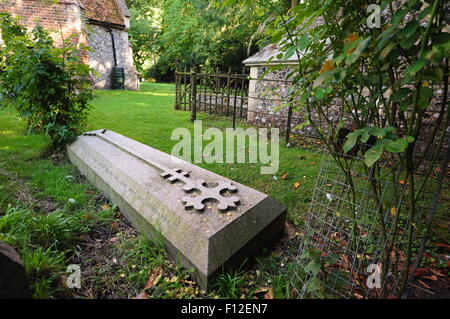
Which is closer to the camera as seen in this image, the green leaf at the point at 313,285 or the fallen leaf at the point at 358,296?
the green leaf at the point at 313,285

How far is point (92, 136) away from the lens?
4.27m

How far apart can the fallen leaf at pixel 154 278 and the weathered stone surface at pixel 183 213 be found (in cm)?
14

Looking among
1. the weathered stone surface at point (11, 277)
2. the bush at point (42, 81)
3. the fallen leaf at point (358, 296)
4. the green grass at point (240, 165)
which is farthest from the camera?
the bush at point (42, 81)

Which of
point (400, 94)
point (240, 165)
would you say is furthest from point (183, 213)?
point (240, 165)

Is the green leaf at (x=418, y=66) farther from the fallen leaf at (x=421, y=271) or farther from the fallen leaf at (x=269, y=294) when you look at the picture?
the fallen leaf at (x=421, y=271)

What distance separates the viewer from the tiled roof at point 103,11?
14205 millimetres

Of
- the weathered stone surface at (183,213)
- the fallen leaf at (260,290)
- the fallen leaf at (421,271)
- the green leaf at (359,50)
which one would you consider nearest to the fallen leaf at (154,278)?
the weathered stone surface at (183,213)

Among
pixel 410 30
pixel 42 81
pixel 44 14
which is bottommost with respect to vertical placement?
pixel 42 81

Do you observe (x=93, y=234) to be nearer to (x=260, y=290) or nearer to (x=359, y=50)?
(x=260, y=290)

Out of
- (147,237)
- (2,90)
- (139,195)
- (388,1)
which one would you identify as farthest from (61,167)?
(388,1)

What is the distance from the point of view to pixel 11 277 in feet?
4.36

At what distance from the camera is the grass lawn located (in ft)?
5.93

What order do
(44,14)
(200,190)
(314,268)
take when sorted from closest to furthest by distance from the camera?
1. (314,268)
2. (200,190)
3. (44,14)

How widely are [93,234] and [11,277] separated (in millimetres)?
1167
